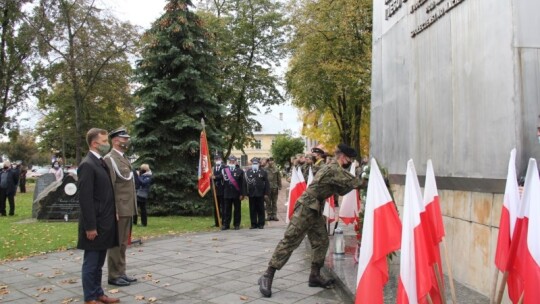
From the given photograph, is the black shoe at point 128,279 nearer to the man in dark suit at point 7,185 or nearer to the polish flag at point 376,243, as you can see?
the polish flag at point 376,243

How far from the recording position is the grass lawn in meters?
9.77

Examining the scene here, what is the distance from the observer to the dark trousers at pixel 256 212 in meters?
12.9

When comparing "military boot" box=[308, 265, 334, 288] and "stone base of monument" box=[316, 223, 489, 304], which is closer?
"stone base of monument" box=[316, 223, 489, 304]

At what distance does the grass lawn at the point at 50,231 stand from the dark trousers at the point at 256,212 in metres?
0.63

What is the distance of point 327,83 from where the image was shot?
81.8 ft

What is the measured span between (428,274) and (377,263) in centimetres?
40

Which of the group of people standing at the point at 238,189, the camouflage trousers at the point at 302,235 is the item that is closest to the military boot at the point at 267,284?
the camouflage trousers at the point at 302,235

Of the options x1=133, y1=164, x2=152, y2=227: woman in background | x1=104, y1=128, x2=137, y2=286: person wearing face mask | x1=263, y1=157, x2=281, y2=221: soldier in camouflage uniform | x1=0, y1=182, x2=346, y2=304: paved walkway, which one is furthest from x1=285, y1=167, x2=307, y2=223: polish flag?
x1=263, y1=157, x2=281, y2=221: soldier in camouflage uniform

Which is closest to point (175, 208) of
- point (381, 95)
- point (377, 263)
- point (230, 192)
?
point (230, 192)

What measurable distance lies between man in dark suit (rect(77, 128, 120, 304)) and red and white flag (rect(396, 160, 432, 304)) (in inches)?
136

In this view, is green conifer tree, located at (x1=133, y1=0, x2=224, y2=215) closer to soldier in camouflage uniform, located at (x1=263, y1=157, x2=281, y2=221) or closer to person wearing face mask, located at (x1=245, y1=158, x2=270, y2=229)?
soldier in camouflage uniform, located at (x1=263, y1=157, x2=281, y2=221)

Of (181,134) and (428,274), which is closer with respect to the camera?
(428,274)

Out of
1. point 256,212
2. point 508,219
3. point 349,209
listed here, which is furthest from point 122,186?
point 256,212

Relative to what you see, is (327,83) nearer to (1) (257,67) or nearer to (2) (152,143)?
(1) (257,67)
